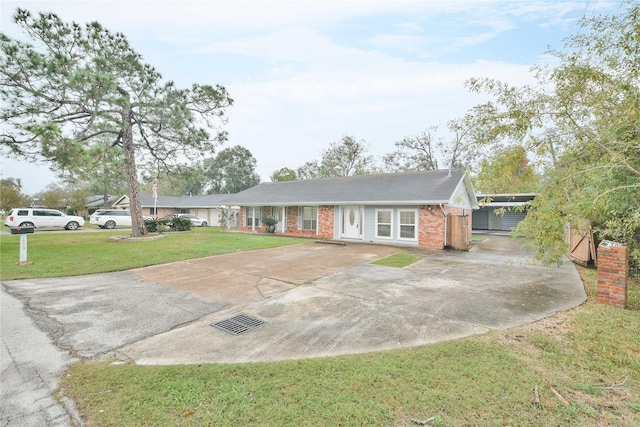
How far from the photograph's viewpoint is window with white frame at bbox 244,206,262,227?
67.6 ft

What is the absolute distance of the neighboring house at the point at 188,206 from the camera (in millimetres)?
31859

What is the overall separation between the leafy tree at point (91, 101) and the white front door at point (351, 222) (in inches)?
354

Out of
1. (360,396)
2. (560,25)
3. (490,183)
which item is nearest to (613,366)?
(360,396)

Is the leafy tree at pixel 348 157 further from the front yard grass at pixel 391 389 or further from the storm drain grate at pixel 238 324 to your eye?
the front yard grass at pixel 391 389

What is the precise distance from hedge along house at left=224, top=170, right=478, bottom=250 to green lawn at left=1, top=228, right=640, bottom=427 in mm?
9625

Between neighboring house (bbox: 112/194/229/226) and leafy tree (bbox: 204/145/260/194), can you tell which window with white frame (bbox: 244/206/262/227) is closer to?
neighboring house (bbox: 112/194/229/226)

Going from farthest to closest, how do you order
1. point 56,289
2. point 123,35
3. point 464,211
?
point 464,211 < point 123,35 < point 56,289

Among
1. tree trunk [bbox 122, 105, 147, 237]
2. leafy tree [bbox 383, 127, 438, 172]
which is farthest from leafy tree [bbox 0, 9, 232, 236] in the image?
leafy tree [bbox 383, 127, 438, 172]

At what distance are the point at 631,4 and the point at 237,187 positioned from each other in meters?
45.9

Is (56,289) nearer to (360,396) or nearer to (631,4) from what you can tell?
(360,396)

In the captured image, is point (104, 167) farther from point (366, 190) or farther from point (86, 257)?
point (366, 190)

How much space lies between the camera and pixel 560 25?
5.75 meters

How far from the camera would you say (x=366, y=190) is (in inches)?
650

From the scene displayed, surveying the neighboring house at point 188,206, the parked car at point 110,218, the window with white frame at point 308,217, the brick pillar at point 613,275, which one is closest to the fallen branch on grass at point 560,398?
the brick pillar at point 613,275
